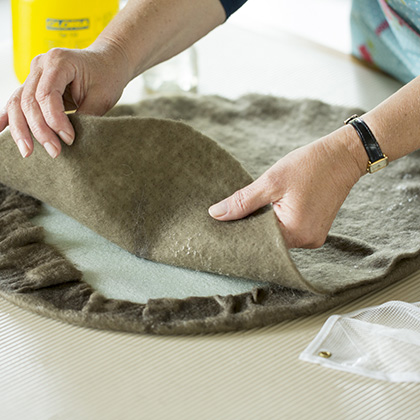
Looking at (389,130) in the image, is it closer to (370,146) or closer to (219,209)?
(370,146)

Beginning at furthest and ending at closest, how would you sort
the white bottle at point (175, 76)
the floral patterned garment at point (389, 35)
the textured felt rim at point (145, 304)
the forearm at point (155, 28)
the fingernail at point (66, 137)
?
the white bottle at point (175, 76) < the floral patterned garment at point (389, 35) < the forearm at point (155, 28) < the fingernail at point (66, 137) < the textured felt rim at point (145, 304)

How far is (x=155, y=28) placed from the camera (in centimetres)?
128

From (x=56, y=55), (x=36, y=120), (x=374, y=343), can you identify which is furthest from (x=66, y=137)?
(x=374, y=343)

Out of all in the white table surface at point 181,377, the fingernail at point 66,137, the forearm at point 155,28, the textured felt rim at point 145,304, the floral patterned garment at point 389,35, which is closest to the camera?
the white table surface at point 181,377

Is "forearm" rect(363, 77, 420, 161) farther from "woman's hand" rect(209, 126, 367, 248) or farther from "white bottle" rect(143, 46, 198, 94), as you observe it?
"white bottle" rect(143, 46, 198, 94)

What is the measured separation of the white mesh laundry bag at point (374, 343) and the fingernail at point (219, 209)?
0.20 meters

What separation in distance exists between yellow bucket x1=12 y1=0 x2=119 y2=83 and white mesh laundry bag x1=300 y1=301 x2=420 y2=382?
892 millimetres

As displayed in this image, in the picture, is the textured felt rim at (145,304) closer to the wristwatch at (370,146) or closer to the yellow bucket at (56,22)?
the wristwatch at (370,146)

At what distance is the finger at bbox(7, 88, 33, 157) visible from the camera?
1063 mm

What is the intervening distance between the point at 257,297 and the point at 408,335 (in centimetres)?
20

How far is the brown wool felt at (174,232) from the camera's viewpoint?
94 cm

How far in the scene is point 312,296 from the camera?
38.0 inches

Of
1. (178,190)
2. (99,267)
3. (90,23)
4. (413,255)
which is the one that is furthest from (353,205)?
(90,23)

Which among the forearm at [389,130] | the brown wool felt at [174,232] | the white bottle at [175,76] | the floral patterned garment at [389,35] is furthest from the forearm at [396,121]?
the white bottle at [175,76]
